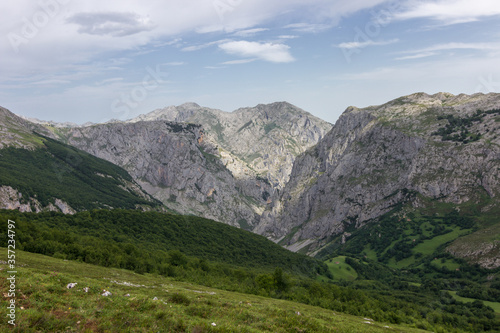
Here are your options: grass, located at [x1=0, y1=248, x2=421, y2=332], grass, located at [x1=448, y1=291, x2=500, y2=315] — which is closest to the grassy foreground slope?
grass, located at [x1=0, y1=248, x2=421, y2=332]

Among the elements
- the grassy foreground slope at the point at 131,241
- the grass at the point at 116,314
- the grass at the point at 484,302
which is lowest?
the grass at the point at 484,302

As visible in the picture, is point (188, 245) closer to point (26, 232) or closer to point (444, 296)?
point (26, 232)

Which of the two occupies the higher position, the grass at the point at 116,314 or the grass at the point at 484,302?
the grass at the point at 116,314

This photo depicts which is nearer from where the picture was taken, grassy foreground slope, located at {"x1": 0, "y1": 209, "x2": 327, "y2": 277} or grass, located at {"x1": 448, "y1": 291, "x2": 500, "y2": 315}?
grassy foreground slope, located at {"x1": 0, "y1": 209, "x2": 327, "y2": 277}

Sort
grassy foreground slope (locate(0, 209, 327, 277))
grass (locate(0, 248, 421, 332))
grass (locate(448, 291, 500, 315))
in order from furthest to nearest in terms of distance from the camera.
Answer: grass (locate(448, 291, 500, 315)) < grassy foreground slope (locate(0, 209, 327, 277)) < grass (locate(0, 248, 421, 332))

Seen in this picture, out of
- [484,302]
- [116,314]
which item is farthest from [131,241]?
[484,302]

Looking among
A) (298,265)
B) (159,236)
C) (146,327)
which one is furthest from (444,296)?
(146,327)

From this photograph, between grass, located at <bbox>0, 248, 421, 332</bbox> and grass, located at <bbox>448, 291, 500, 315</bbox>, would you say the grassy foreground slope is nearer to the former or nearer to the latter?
grass, located at <bbox>0, 248, 421, 332</bbox>

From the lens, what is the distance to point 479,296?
16275cm

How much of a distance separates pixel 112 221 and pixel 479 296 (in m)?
195

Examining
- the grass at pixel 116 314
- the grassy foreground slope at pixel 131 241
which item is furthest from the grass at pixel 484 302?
the grass at pixel 116 314

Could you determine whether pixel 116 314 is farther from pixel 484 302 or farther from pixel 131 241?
pixel 484 302

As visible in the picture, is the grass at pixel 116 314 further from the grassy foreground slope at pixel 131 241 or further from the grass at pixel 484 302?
the grass at pixel 484 302

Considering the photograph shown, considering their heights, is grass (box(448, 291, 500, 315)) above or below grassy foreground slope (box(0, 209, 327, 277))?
below
